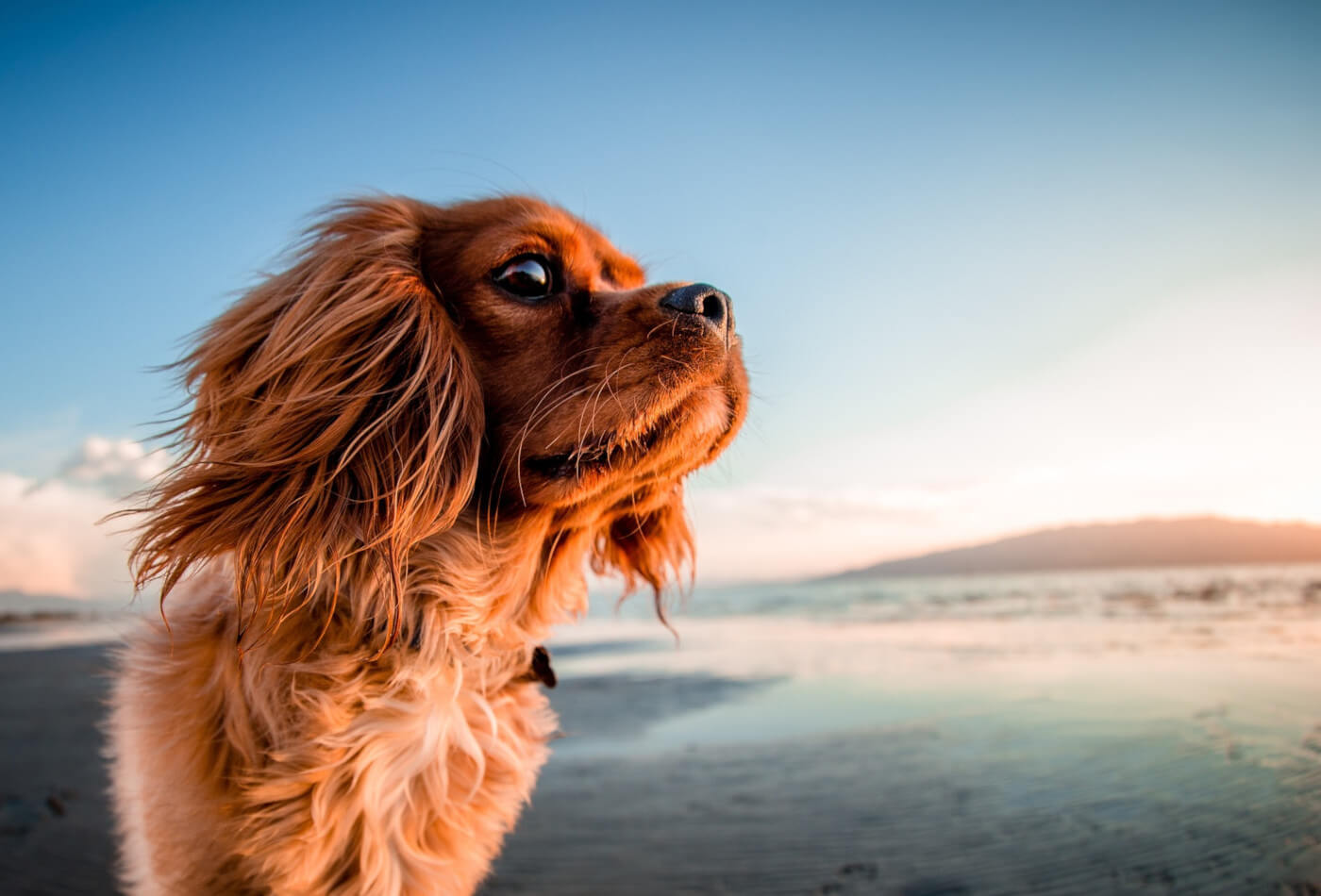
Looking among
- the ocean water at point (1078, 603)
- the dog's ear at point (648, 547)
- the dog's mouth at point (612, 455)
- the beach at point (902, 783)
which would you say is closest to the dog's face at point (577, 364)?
the dog's mouth at point (612, 455)

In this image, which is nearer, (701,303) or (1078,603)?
(701,303)

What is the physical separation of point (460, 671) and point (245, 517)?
2.46 feet

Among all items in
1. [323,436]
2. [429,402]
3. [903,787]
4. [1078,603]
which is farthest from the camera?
[1078,603]

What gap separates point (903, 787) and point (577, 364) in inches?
182

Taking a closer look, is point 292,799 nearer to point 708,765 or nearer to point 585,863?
point 585,863

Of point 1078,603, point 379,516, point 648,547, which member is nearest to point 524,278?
point 379,516

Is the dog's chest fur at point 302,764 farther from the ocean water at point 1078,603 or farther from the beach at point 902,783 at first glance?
the ocean water at point 1078,603

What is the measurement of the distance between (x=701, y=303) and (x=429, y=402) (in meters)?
0.78

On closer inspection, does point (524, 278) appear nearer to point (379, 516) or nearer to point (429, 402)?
point (429, 402)

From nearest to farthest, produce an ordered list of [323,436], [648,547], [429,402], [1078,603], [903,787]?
1. [323,436]
2. [429,402]
3. [648,547]
4. [903,787]
5. [1078,603]

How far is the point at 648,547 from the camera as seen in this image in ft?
9.41

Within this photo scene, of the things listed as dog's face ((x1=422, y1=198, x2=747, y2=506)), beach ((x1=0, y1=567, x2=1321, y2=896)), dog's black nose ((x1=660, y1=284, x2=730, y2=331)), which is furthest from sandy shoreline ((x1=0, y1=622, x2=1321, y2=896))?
dog's black nose ((x1=660, y1=284, x2=730, y2=331))

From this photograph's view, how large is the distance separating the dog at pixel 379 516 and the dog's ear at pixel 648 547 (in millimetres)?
558

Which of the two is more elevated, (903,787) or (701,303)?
(701,303)
